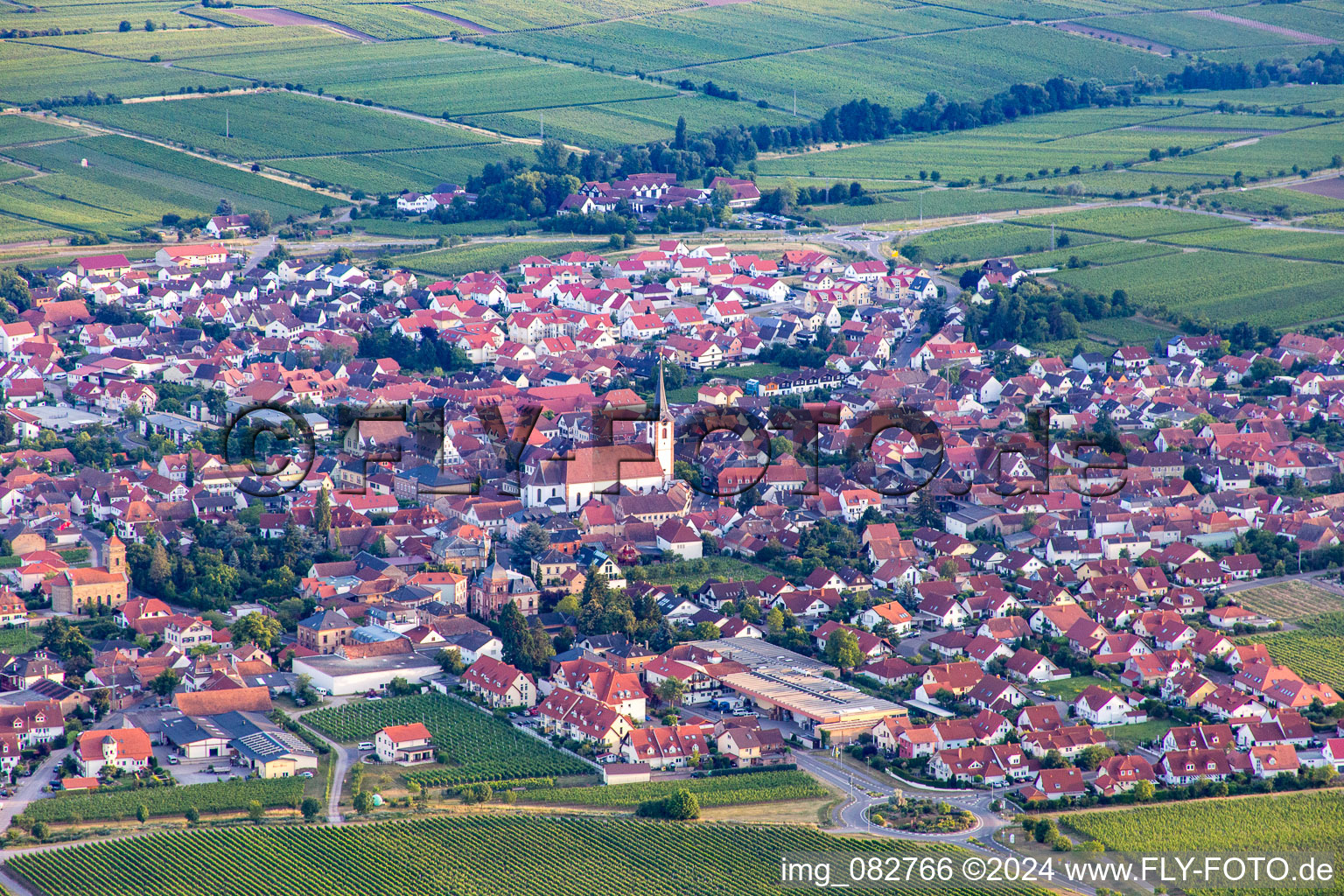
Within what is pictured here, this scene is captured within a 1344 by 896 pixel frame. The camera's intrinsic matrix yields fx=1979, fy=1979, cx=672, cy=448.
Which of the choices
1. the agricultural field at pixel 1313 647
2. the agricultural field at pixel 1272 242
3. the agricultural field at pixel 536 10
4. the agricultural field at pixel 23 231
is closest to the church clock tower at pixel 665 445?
the agricultural field at pixel 1313 647

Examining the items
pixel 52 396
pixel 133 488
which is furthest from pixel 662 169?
pixel 133 488

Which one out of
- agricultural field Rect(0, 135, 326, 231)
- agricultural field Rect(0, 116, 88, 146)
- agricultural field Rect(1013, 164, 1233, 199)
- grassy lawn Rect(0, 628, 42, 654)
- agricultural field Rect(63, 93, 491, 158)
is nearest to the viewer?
grassy lawn Rect(0, 628, 42, 654)

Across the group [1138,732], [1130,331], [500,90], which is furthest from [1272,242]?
[1138,732]

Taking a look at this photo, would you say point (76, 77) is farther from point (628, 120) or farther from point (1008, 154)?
point (1008, 154)

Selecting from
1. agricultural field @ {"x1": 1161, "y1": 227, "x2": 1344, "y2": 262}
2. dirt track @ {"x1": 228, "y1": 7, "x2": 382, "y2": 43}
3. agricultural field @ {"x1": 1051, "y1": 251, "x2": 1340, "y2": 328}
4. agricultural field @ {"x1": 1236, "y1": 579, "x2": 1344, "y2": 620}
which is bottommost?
agricultural field @ {"x1": 1236, "y1": 579, "x2": 1344, "y2": 620}

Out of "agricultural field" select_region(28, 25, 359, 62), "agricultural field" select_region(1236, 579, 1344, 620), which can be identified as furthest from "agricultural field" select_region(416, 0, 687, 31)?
"agricultural field" select_region(1236, 579, 1344, 620)

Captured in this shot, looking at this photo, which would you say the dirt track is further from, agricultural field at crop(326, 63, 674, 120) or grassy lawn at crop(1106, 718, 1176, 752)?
grassy lawn at crop(1106, 718, 1176, 752)

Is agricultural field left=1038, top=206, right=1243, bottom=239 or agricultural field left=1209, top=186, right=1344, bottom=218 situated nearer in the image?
agricultural field left=1038, top=206, right=1243, bottom=239
